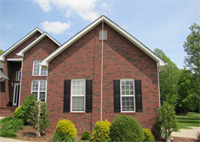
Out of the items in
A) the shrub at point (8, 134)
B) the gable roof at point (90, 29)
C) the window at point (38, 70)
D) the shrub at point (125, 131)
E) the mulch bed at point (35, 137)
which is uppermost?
the gable roof at point (90, 29)

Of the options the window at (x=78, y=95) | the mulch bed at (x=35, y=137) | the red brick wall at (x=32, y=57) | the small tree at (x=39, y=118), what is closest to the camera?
the mulch bed at (x=35, y=137)

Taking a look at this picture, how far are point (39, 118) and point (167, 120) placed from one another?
745cm

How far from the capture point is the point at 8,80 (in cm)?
1859

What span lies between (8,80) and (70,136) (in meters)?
13.8

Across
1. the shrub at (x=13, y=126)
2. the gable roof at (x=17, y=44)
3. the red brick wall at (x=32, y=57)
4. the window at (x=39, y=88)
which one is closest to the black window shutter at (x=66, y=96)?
the shrub at (x=13, y=126)

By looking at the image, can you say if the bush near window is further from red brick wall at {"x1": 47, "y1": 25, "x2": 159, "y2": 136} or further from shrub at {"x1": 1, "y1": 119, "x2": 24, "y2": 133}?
red brick wall at {"x1": 47, "y1": 25, "x2": 159, "y2": 136}

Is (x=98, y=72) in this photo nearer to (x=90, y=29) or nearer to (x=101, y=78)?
(x=101, y=78)

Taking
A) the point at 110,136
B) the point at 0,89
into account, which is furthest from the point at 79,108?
the point at 0,89

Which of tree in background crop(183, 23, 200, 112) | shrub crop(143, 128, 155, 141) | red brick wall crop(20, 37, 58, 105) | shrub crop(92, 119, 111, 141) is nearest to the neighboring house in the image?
shrub crop(143, 128, 155, 141)

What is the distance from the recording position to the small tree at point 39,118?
946 centimetres

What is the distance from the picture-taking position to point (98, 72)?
10648 millimetres

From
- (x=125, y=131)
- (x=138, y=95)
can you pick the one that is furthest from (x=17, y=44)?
(x=125, y=131)

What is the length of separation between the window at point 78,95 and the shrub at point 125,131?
3.08 m

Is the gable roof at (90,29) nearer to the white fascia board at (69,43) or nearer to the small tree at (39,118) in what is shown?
the white fascia board at (69,43)
